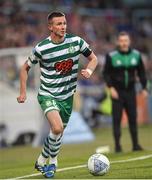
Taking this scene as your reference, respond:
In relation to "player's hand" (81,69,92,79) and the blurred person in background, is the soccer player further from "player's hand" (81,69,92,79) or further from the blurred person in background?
the blurred person in background

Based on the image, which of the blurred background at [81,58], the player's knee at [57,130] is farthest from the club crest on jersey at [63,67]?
the blurred background at [81,58]

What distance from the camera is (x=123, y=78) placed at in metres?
17.2

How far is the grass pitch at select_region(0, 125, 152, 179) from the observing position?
1194 centimetres

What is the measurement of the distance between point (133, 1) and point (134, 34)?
12.5 feet

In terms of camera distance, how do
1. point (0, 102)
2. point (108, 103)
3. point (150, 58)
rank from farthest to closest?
1. point (150, 58)
2. point (108, 103)
3. point (0, 102)

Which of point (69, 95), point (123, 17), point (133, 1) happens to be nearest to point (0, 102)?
point (69, 95)

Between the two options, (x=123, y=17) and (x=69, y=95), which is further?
(x=123, y=17)

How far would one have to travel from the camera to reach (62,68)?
11930 millimetres

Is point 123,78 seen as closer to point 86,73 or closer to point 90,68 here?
point 90,68

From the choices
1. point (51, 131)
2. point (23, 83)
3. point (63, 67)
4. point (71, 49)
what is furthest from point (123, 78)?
point (51, 131)

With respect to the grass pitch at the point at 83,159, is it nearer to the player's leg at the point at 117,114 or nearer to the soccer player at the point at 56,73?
the player's leg at the point at 117,114

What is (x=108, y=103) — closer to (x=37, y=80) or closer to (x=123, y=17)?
(x=37, y=80)

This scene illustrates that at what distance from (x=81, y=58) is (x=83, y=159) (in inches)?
396

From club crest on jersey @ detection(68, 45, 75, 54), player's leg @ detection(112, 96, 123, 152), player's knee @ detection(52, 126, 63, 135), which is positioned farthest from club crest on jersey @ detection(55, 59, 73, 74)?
player's leg @ detection(112, 96, 123, 152)
